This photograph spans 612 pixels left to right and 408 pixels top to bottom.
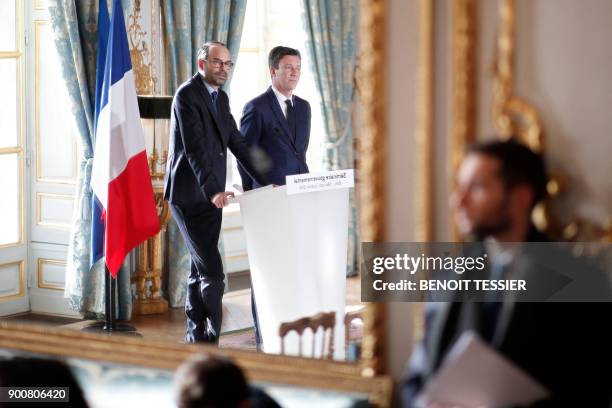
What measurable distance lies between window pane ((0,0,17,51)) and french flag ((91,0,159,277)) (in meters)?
1.06

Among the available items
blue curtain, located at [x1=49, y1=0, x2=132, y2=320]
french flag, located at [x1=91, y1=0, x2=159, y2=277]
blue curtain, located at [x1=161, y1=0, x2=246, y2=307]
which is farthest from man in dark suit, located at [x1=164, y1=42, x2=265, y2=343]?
blue curtain, located at [x1=161, y1=0, x2=246, y2=307]

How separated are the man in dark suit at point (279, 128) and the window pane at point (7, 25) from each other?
5.19 ft

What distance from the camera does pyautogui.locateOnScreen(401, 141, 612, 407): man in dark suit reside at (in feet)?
7.75

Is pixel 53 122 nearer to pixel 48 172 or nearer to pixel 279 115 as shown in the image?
pixel 48 172

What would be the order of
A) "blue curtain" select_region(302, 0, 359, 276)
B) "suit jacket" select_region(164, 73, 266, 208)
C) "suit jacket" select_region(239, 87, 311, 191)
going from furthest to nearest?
"suit jacket" select_region(239, 87, 311, 191) < "suit jacket" select_region(164, 73, 266, 208) < "blue curtain" select_region(302, 0, 359, 276)

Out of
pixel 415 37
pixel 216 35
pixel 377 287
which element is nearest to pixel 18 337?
pixel 377 287

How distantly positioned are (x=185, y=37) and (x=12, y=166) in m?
1.27

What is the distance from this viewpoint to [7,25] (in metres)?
5.90

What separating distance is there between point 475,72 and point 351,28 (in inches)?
55.5

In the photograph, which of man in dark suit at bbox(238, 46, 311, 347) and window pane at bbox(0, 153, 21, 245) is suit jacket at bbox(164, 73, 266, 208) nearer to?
man in dark suit at bbox(238, 46, 311, 347)

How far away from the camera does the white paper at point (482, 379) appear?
2320 millimetres

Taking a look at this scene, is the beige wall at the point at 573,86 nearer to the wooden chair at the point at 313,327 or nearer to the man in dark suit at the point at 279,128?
the wooden chair at the point at 313,327

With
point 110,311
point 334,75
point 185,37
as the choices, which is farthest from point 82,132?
point 334,75

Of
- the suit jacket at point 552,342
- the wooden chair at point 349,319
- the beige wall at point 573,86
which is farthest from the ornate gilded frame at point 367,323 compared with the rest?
the suit jacket at point 552,342
